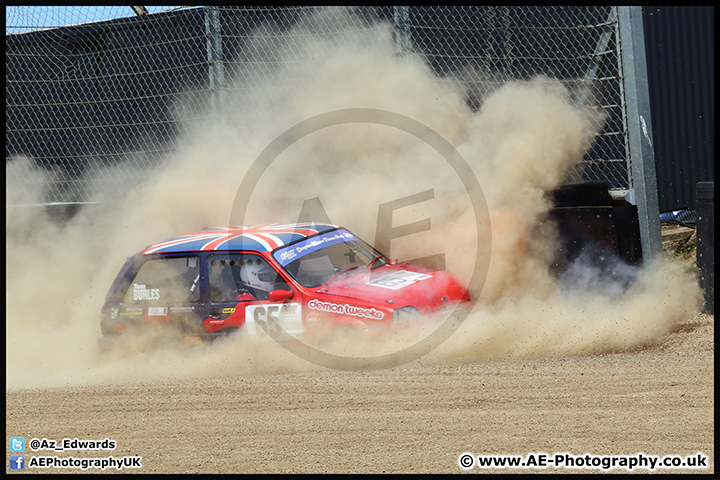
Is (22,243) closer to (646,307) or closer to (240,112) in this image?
(240,112)

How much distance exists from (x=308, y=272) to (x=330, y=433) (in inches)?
97.8

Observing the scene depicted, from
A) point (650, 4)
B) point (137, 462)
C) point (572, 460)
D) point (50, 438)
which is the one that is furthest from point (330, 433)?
point (650, 4)

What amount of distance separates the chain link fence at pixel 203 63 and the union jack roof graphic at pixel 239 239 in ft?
7.09

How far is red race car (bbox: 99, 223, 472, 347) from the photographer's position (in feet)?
18.5

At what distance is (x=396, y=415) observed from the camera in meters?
4.10

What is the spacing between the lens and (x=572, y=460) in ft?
10.9

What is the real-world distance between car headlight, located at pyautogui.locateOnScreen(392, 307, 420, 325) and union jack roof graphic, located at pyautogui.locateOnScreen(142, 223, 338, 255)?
4.75ft

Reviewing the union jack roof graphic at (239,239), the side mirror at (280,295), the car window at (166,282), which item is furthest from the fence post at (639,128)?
the car window at (166,282)

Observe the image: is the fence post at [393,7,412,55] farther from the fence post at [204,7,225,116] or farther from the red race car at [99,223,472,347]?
the red race car at [99,223,472,347]

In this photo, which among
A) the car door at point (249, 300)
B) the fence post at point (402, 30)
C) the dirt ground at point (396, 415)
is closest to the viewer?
the dirt ground at point (396, 415)

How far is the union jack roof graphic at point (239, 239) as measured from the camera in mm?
6191

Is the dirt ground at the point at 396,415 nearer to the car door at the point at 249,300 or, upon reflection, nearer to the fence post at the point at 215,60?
the car door at the point at 249,300

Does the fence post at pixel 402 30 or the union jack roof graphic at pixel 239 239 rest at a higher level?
the fence post at pixel 402 30

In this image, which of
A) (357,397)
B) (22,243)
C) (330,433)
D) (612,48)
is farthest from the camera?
(22,243)
